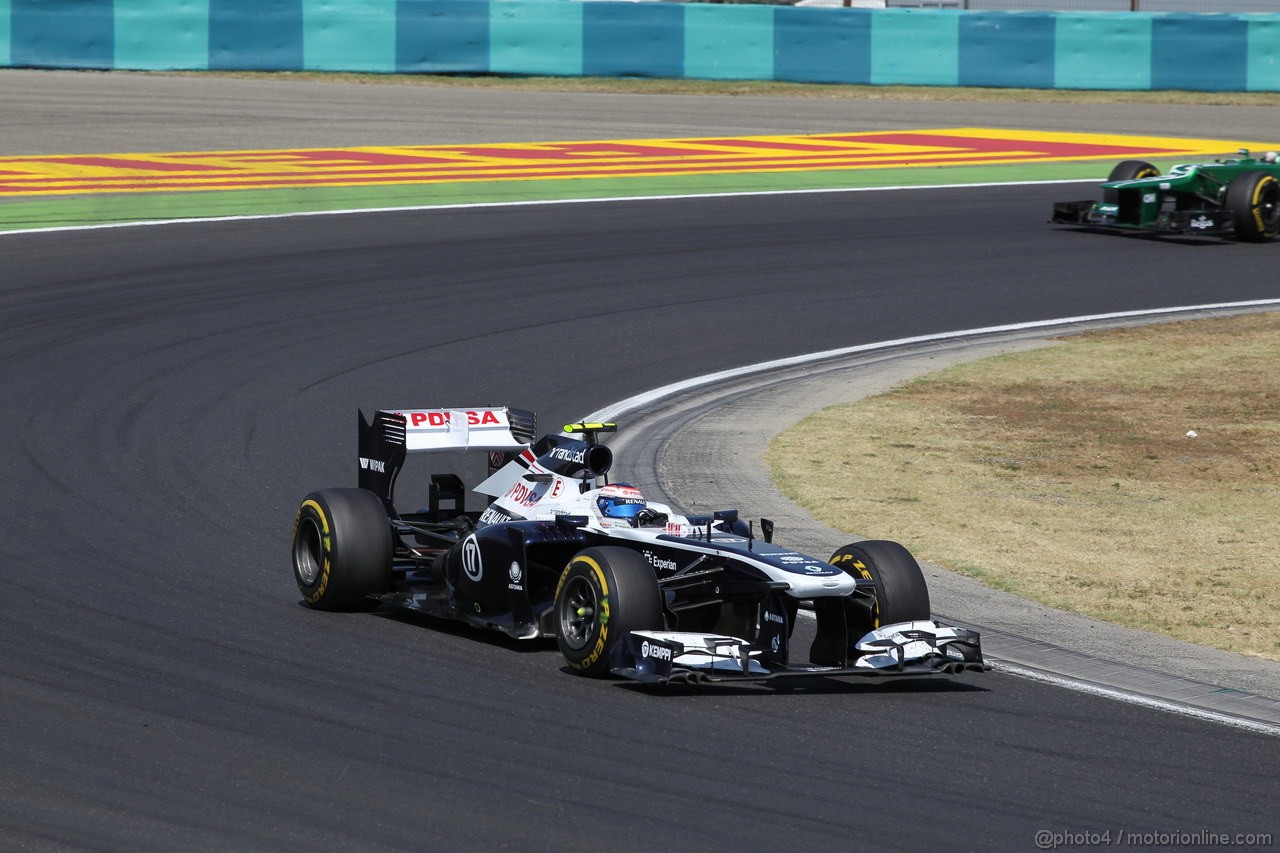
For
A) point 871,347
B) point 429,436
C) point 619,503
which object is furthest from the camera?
point 871,347

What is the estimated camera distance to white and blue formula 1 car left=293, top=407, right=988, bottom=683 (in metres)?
7.09

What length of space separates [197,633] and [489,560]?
1.26 m

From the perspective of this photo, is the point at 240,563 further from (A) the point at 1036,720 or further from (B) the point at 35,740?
(A) the point at 1036,720

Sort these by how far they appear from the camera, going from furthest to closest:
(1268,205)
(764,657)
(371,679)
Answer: (1268,205) → (371,679) → (764,657)

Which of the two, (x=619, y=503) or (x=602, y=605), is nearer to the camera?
(x=602, y=605)

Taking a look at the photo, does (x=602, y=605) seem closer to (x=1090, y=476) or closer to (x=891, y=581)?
(x=891, y=581)

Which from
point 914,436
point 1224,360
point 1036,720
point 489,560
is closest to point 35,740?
point 489,560

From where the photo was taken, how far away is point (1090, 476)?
1123 centimetres

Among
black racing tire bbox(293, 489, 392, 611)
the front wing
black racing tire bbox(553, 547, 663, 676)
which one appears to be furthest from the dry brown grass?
black racing tire bbox(293, 489, 392, 611)

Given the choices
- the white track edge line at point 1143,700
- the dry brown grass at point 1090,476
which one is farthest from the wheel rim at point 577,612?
the dry brown grass at point 1090,476

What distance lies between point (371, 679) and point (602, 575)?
39.5 inches

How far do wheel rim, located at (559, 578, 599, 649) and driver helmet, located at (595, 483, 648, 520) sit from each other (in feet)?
1.69

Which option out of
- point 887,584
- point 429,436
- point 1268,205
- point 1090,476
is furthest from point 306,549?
point 1268,205

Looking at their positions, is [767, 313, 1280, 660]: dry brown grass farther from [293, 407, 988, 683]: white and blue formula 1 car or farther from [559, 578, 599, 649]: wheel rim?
[559, 578, 599, 649]: wheel rim
